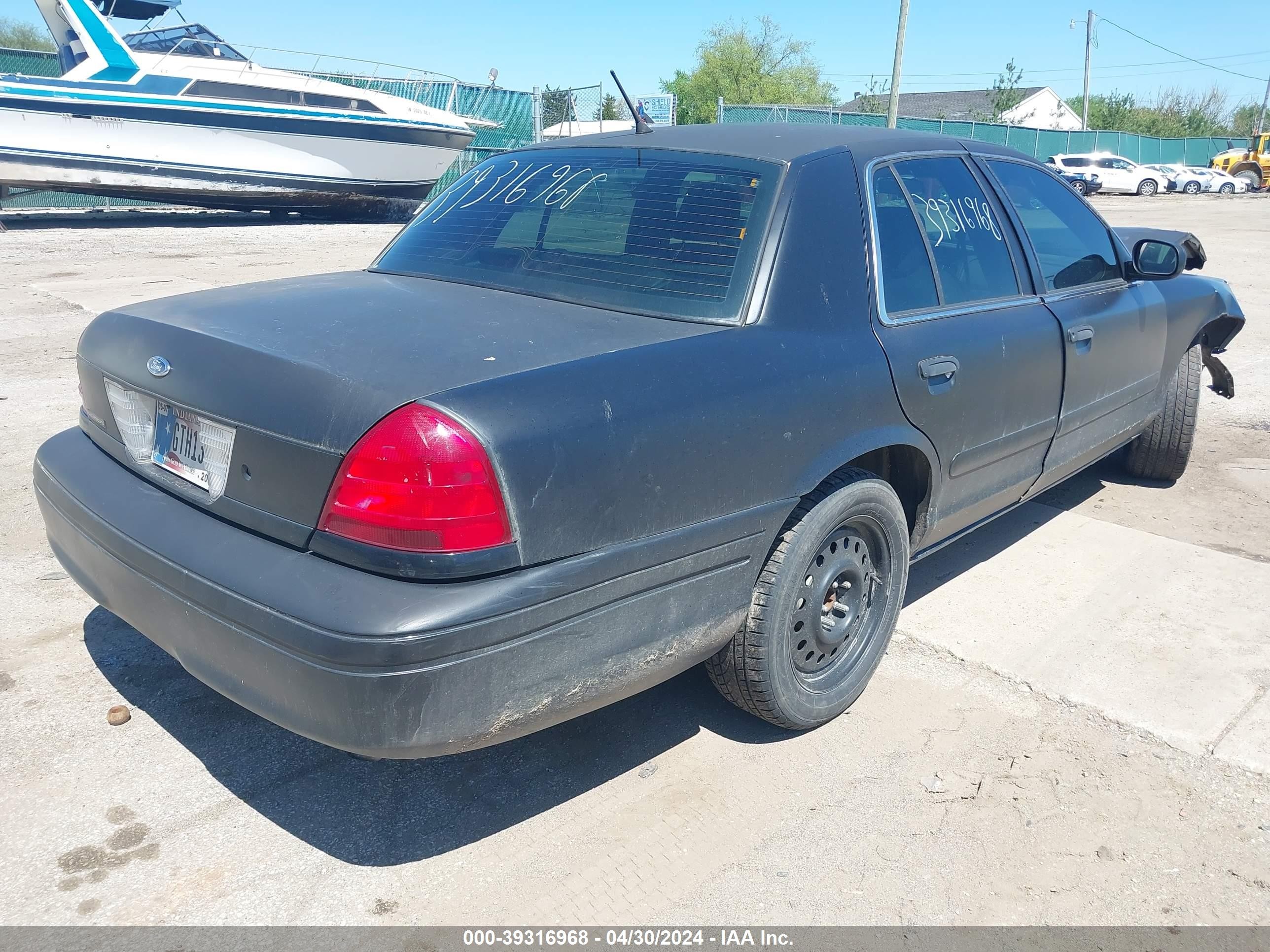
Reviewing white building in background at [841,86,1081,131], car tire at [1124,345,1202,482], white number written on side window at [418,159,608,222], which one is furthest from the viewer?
white building in background at [841,86,1081,131]

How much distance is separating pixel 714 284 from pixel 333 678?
4.62 feet

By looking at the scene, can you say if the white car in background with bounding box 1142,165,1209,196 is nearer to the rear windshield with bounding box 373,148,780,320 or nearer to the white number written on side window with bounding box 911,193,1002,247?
the white number written on side window with bounding box 911,193,1002,247

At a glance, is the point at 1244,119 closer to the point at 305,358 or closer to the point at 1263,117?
the point at 1263,117

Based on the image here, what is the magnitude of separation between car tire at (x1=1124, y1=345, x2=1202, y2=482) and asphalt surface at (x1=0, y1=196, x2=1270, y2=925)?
119 cm

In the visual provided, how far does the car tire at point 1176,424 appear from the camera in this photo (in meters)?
4.99

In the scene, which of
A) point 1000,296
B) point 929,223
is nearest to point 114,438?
point 929,223

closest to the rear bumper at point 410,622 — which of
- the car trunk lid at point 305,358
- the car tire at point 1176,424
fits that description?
the car trunk lid at point 305,358

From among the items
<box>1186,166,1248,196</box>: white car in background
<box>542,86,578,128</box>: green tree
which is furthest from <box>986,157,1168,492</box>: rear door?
<box>1186,166,1248,196</box>: white car in background

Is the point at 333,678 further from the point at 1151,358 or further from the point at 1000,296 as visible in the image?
the point at 1151,358

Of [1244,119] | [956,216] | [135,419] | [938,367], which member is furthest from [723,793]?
[1244,119]

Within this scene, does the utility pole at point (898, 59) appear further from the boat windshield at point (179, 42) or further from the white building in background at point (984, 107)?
the white building in background at point (984, 107)

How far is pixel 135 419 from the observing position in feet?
8.57

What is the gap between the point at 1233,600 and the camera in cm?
386

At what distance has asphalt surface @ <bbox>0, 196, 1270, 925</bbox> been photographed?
229 cm
